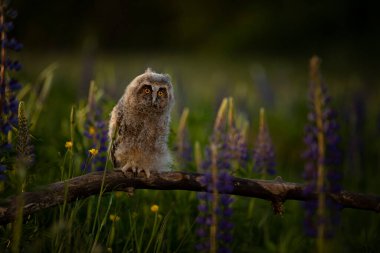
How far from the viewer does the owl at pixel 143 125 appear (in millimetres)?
4230

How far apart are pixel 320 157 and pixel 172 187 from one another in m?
1.09

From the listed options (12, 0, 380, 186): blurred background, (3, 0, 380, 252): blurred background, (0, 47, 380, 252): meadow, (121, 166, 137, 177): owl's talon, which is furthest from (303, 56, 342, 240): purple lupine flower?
(12, 0, 380, 186): blurred background

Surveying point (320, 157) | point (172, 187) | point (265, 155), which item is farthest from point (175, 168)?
point (320, 157)

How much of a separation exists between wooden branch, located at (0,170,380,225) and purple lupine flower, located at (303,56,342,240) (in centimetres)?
42

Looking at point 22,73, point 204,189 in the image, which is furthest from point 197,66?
point 204,189

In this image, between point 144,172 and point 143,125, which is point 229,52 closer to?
point 143,125

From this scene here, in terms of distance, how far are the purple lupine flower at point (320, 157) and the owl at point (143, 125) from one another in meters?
1.57

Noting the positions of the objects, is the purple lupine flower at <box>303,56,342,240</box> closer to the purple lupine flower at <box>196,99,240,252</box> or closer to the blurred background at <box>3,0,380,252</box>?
the purple lupine flower at <box>196,99,240,252</box>

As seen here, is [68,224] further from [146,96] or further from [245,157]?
[245,157]

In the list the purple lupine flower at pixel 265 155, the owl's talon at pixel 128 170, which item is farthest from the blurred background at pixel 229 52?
the owl's talon at pixel 128 170

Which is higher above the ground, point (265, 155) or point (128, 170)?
point (265, 155)

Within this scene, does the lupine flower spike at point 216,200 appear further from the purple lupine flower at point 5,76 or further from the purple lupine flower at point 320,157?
the purple lupine flower at point 5,76

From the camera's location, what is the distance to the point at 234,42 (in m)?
23.3

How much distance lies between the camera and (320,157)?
9.09ft
